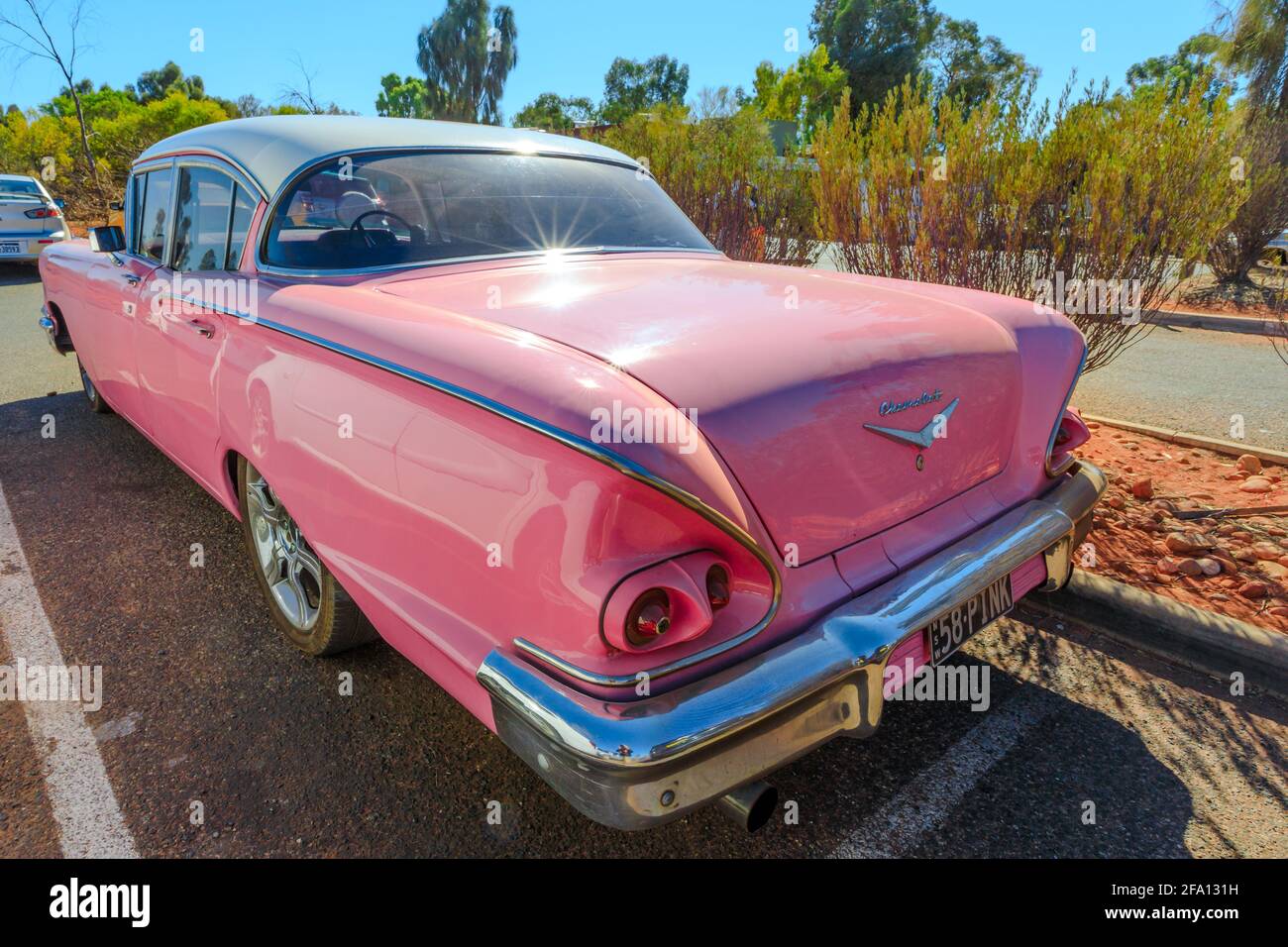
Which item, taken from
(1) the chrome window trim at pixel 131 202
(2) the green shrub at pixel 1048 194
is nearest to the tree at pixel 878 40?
(2) the green shrub at pixel 1048 194

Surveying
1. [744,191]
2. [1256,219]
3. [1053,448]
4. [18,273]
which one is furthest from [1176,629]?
[18,273]

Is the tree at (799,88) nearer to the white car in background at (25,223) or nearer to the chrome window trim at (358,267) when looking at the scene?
the white car in background at (25,223)

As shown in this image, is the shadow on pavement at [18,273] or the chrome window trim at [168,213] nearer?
the chrome window trim at [168,213]

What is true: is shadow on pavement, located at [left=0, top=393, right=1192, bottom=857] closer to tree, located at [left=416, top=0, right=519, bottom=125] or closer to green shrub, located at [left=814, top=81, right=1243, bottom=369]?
green shrub, located at [left=814, top=81, right=1243, bottom=369]

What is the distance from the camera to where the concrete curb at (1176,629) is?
2824 millimetres

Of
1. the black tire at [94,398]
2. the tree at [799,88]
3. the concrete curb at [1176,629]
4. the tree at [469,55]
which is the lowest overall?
the concrete curb at [1176,629]

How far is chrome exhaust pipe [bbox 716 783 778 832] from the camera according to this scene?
1628mm

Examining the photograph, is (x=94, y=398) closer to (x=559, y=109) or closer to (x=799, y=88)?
(x=799, y=88)

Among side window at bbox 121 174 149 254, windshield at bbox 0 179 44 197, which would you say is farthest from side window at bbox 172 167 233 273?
windshield at bbox 0 179 44 197

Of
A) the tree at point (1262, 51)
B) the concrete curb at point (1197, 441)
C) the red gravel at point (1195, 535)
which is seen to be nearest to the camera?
the red gravel at point (1195, 535)

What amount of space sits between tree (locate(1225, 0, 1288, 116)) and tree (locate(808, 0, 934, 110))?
1164 inches

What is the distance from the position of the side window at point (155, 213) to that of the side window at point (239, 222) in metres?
0.86

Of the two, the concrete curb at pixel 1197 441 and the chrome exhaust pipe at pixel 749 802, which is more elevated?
the concrete curb at pixel 1197 441
